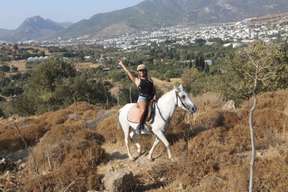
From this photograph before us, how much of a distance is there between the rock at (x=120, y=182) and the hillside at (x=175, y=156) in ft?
0.73

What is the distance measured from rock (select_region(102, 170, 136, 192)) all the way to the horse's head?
2.33m

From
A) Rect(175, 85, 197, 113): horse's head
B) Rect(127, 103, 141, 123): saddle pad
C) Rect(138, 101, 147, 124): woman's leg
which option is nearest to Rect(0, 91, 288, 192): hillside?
Rect(175, 85, 197, 113): horse's head

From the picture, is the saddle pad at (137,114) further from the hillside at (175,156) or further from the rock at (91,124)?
the rock at (91,124)

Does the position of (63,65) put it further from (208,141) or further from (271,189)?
(271,189)

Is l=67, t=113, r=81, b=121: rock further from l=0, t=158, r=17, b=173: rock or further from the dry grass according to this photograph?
l=0, t=158, r=17, b=173: rock

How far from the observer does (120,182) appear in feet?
31.7

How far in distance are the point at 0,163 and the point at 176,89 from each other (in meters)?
5.70

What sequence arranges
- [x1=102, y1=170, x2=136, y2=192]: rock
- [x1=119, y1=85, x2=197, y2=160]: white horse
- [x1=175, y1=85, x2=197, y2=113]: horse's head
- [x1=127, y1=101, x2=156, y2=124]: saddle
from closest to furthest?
[x1=102, y1=170, x2=136, y2=192]: rock < [x1=175, y1=85, x2=197, y2=113]: horse's head < [x1=119, y1=85, x2=197, y2=160]: white horse < [x1=127, y1=101, x2=156, y2=124]: saddle

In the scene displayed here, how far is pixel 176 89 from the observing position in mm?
11141

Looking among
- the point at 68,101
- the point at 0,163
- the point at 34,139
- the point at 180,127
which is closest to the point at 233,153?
the point at 180,127

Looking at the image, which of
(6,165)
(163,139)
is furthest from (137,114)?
(6,165)

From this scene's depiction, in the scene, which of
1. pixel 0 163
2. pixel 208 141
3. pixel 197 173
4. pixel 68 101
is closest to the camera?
pixel 197 173

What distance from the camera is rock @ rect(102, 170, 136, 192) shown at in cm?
960

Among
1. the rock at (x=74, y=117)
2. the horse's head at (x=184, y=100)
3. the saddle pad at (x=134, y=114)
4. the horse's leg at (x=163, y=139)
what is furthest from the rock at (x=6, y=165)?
the rock at (x=74, y=117)
